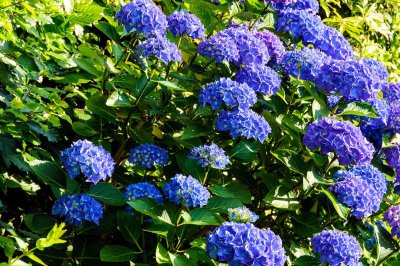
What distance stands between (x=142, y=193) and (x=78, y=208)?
248mm

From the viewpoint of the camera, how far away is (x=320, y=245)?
2.67m

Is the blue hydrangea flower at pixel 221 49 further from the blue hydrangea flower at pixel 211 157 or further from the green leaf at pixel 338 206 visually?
the green leaf at pixel 338 206

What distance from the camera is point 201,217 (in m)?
2.50

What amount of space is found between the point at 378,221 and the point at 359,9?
8.81ft

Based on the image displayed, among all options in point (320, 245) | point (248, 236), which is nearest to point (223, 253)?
point (248, 236)

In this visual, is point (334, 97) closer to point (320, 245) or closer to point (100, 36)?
point (320, 245)

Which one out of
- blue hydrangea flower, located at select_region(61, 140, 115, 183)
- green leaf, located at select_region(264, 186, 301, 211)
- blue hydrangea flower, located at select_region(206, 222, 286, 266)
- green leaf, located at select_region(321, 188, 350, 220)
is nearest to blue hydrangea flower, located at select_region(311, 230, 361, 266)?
green leaf, located at select_region(321, 188, 350, 220)

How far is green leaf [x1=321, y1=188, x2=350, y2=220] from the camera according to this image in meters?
2.77

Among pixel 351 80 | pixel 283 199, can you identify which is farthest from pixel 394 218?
pixel 351 80

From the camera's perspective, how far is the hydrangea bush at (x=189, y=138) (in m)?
2.60

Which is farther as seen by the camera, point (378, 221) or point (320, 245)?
point (378, 221)

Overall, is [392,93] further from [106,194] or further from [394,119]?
[106,194]

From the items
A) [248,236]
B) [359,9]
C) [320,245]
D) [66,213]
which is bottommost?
[359,9]

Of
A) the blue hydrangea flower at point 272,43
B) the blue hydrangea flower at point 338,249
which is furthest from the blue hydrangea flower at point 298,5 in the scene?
the blue hydrangea flower at point 338,249
